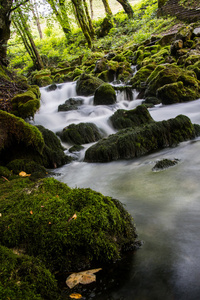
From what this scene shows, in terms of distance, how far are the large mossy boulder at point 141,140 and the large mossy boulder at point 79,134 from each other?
1492 millimetres

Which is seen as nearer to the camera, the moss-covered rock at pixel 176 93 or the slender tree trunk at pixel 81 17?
the moss-covered rock at pixel 176 93

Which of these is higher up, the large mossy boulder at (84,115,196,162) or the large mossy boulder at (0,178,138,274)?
the large mossy boulder at (0,178,138,274)

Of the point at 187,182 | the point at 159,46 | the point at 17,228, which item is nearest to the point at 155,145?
the point at 187,182

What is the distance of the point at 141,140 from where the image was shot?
6.15 m

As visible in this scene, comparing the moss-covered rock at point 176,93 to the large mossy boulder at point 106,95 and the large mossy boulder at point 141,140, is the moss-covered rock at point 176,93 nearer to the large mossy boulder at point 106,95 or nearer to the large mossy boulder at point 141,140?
the large mossy boulder at point 106,95

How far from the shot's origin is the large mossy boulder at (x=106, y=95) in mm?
11621

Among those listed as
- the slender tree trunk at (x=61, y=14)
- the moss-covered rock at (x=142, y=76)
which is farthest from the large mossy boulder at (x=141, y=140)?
the slender tree trunk at (x=61, y=14)

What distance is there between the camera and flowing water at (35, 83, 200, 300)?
1852 mm

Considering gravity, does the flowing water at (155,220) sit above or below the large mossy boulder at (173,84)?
below

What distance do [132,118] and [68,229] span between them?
648 cm

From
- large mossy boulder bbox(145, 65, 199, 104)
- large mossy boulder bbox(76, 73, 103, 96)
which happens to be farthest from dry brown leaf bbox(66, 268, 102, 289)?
large mossy boulder bbox(76, 73, 103, 96)

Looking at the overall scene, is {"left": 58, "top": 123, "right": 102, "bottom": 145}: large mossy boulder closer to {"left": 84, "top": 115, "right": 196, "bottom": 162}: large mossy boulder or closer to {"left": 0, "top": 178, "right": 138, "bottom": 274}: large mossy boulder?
{"left": 84, "top": 115, "right": 196, "bottom": 162}: large mossy boulder

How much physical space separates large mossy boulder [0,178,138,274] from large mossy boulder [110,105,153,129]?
18.8 feet

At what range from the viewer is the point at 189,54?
13195 millimetres
